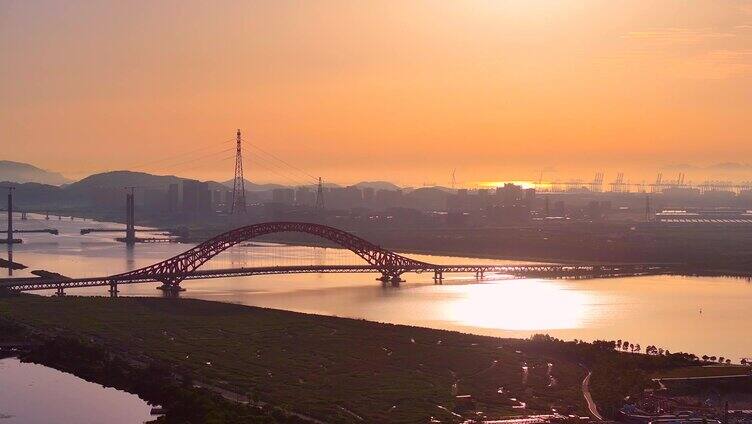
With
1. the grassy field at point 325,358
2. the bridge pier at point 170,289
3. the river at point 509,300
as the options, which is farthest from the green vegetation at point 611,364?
the bridge pier at point 170,289

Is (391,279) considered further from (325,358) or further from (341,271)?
(325,358)

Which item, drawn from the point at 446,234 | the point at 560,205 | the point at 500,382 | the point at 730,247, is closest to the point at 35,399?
the point at 500,382

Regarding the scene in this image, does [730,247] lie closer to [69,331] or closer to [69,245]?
[69,245]

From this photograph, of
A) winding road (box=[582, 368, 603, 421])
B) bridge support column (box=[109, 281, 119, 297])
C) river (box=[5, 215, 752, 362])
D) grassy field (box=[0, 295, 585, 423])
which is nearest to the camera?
winding road (box=[582, 368, 603, 421])

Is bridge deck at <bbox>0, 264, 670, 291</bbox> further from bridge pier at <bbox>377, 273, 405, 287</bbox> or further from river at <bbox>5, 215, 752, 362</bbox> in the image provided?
bridge pier at <bbox>377, 273, 405, 287</bbox>

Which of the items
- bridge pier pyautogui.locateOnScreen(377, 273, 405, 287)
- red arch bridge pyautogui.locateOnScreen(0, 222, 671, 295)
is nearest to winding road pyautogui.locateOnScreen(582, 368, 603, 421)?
red arch bridge pyautogui.locateOnScreen(0, 222, 671, 295)

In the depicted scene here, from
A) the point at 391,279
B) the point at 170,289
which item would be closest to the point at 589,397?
the point at 170,289
